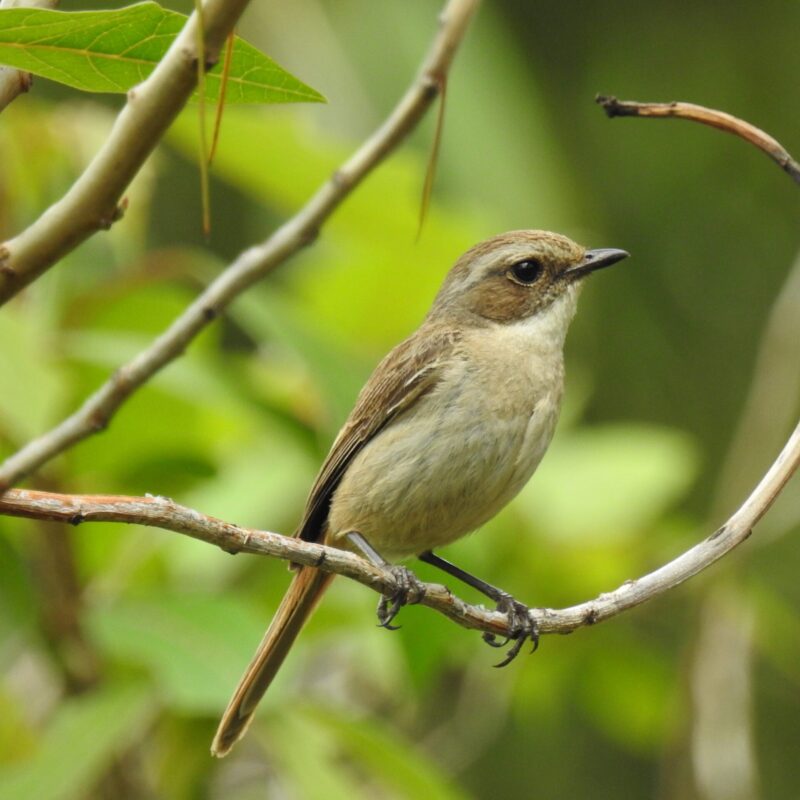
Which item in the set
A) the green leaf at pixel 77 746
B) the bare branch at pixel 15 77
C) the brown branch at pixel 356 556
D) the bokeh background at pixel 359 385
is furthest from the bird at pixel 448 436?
the bare branch at pixel 15 77

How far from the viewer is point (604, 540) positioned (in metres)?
5.50

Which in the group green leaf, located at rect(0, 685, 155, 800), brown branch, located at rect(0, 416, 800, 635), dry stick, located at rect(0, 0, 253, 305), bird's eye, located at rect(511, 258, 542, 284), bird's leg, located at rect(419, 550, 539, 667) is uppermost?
Answer: dry stick, located at rect(0, 0, 253, 305)

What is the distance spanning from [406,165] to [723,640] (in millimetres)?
2270

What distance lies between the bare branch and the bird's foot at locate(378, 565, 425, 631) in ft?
4.72

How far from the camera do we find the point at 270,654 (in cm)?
432

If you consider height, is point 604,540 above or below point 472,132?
below

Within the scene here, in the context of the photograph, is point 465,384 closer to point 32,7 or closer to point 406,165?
point 406,165

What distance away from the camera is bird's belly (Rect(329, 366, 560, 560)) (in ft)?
14.0

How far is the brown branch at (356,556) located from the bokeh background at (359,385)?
115 cm

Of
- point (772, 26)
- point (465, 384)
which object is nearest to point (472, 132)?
point (465, 384)

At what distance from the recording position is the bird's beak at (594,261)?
15.9 ft

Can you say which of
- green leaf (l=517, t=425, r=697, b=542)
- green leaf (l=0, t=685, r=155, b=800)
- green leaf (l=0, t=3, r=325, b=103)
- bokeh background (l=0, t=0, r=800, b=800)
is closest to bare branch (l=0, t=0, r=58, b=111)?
green leaf (l=0, t=3, r=325, b=103)

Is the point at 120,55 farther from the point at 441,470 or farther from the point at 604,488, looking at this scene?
the point at 604,488

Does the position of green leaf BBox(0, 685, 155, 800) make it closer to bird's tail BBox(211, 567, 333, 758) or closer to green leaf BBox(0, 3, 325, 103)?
bird's tail BBox(211, 567, 333, 758)
